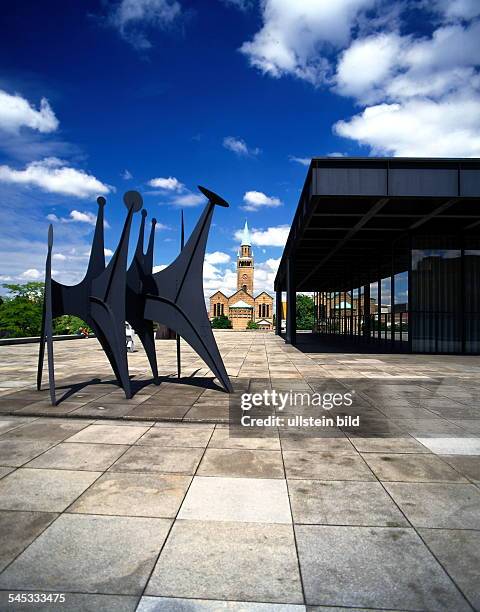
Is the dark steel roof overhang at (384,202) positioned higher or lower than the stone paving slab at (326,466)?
higher

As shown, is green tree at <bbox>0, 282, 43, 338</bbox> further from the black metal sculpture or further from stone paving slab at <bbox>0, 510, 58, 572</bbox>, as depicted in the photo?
stone paving slab at <bbox>0, 510, 58, 572</bbox>

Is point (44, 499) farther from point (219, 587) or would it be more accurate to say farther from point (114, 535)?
point (219, 587)

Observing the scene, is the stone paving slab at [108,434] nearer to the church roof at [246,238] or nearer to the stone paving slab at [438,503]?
the stone paving slab at [438,503]

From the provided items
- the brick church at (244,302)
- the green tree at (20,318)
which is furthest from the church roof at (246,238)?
the green tree at (20,318)

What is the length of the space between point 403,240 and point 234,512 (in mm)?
25895

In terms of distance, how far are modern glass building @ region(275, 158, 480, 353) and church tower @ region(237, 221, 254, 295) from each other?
4857 inches

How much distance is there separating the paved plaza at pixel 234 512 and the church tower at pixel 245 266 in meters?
154

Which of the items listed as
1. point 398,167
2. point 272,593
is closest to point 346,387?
point 272,593

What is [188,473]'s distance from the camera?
5520mm

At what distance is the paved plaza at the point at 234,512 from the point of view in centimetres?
320

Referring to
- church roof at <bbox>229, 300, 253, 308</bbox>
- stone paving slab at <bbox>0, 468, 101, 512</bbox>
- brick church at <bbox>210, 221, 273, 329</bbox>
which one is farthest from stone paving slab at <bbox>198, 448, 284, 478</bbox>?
church roof at <bbox>229, 300, 253, 308</bbox>

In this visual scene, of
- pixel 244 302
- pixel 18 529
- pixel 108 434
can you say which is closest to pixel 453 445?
pixel 108 434

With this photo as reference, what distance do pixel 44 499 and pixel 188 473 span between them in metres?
1.78

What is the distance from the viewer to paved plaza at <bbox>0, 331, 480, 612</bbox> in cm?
320
